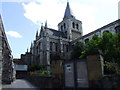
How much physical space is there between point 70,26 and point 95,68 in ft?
175

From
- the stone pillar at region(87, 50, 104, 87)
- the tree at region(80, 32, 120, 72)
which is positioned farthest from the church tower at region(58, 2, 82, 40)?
the stone pillar at region(87, 50, 104, 87)

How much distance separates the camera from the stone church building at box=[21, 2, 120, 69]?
49.2m

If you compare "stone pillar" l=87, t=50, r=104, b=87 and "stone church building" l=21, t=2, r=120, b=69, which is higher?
"stone church building" l=21, t=2, r=120, b=69

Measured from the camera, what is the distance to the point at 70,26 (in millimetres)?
59781

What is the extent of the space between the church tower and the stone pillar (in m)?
50.3

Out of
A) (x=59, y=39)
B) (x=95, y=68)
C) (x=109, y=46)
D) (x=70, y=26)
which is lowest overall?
(x=95, y=68)

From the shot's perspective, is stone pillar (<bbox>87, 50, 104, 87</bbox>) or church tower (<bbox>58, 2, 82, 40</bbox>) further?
church tower (<bbox>58, 2, 82, 40</bbox>)

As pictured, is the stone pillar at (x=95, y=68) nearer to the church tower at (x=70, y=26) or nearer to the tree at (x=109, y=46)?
the tree at (x=109, y=46)

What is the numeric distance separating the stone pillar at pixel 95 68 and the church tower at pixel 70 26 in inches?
1982

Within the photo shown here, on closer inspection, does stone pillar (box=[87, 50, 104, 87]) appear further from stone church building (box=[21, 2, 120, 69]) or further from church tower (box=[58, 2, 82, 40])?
church tower (box=[58, 2, 82, 40])

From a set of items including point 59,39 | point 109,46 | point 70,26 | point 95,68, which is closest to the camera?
point 95,68

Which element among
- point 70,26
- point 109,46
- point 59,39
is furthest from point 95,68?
point 70,26

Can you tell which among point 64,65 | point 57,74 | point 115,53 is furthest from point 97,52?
point 115,53

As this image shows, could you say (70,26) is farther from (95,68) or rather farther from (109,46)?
(95,68)
